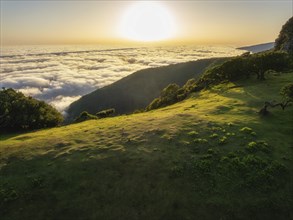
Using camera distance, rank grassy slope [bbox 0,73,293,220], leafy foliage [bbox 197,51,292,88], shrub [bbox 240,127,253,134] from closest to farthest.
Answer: grassy slope [bbox 0,73,293,220], shrub [bbox 240,127,253,134], leafy foliage [bbox 197,51,292,88]

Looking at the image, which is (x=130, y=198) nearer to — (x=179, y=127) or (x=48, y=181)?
(x=48, y=181)

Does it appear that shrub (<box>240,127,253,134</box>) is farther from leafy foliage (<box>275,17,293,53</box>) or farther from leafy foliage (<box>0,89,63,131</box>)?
leafy foliage (<box>275,17,293,53</box>)

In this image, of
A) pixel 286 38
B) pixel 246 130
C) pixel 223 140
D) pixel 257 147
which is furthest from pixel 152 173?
pixel 286 38

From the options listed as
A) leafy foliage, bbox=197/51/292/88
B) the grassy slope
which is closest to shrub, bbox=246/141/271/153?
the grassy slope

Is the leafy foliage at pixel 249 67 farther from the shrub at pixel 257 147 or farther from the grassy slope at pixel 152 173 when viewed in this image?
the shrub at pixel 257 147

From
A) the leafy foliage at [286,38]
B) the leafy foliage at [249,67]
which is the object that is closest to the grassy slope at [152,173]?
Answer: the leafy foliage at [249,67]

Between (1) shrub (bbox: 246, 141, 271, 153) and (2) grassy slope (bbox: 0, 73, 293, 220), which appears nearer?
(2) grassy slope (bbox: 0, 73, 293, 220)

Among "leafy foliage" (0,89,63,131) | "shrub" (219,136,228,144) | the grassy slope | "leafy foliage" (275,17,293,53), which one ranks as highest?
"leafy foliage" (275,17,293,53)
